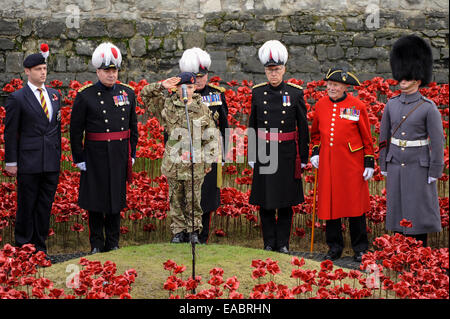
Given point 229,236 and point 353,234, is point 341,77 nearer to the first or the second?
point 353,234

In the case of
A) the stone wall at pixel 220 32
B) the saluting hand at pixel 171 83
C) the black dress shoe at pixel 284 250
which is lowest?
the black dress shoe at pixel 284 250

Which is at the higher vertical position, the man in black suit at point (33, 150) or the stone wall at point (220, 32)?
the stone wall at point (220, 32)

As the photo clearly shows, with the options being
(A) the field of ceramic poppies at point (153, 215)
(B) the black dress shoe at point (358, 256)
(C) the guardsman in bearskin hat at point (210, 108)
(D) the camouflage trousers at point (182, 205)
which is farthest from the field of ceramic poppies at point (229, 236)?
(D) the camouflage trousers at point (182, 205)

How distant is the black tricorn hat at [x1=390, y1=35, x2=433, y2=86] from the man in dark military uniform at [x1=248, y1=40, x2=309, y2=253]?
87 cm

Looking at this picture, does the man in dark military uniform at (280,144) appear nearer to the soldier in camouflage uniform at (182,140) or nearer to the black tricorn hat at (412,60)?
the soldier in camouflage uniform at (182,140)

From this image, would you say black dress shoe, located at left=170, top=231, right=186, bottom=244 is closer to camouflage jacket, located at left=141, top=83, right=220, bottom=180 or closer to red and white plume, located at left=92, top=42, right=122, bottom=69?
camouflage jacket, located at left=141, top=83, right=220, bottom=180

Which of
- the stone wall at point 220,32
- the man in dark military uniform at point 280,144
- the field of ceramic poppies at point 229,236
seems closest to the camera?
the field of ceramic poppies at point 229,236

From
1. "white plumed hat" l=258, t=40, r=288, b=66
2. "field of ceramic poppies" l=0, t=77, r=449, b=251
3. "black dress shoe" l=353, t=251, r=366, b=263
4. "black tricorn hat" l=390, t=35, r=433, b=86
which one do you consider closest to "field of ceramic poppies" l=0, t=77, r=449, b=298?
"field of ceramic poppies" l=0, t=77, r=449, b=251

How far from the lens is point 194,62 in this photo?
6.15 meters

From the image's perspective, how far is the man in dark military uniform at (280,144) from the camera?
20.4 feet

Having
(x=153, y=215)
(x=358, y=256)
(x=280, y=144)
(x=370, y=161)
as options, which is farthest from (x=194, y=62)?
(x=358, y=256)

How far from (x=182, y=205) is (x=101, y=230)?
77cm

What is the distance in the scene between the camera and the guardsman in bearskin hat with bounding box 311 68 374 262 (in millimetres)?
6098

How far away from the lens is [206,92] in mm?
6363
